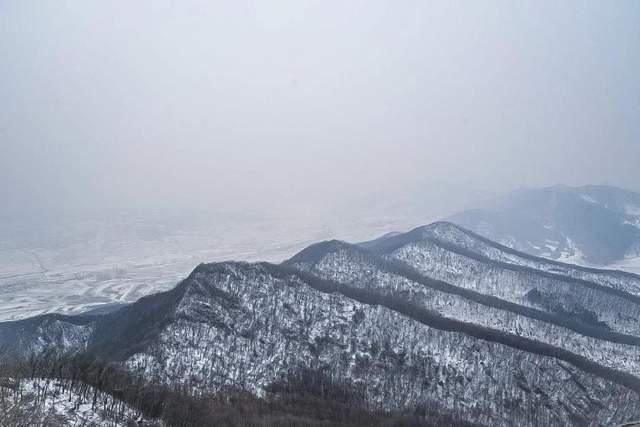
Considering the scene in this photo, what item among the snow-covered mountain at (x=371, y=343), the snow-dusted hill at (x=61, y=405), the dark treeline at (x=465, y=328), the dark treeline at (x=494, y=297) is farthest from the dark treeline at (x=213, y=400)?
the dark treeline at (x=494, y=297)

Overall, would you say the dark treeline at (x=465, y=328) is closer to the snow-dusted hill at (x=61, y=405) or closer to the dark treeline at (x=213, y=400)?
the dark treeline at (x=213, y=400)

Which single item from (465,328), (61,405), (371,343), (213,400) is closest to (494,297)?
(465,328)

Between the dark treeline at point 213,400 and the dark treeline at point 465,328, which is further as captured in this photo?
the dark treeline at point 465,328

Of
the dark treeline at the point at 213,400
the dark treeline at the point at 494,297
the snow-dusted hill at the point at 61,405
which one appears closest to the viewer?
the snow-dusted hill at the point at 61,405

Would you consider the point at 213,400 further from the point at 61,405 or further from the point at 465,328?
the point at 465,328

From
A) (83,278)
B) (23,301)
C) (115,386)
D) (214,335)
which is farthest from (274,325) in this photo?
Answer: (83,278)

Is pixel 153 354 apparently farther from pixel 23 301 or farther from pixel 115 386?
pixel 23 301
